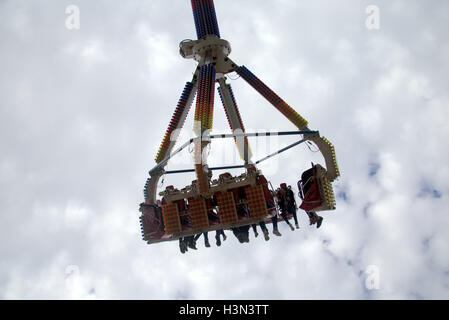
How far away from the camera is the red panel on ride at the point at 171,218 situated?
19.4 meters

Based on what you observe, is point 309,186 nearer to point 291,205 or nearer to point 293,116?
point 291,205

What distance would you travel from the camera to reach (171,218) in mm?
19422

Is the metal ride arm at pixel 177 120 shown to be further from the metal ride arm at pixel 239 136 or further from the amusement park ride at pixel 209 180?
the metal ride arm at pixel 239 136

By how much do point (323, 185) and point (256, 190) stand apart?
3.02 meters

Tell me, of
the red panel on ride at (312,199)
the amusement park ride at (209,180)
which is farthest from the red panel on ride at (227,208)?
the red panel on ride at (312,199)

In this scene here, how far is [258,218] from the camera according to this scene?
1822 cm

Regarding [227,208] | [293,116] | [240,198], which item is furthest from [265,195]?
[293,116]

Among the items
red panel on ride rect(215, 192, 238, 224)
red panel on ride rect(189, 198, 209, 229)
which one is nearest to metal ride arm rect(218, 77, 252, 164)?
red panel on ride rect(215, 192, 238, 224)

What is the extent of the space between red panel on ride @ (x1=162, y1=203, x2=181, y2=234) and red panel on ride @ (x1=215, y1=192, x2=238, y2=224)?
205cm

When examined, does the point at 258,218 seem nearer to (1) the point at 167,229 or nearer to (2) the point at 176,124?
(1) the point at 167,229

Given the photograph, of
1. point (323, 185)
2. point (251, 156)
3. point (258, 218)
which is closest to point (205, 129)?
point (258, 218)

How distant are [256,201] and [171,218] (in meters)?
3.91

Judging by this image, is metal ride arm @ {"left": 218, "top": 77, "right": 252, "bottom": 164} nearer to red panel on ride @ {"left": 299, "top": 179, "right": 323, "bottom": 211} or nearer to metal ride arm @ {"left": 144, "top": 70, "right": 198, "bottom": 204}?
metal ride arm @ {"left": 144, "top": 70, "right": 198, "bottom": 204}

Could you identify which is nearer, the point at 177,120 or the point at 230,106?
the point at 177,120
